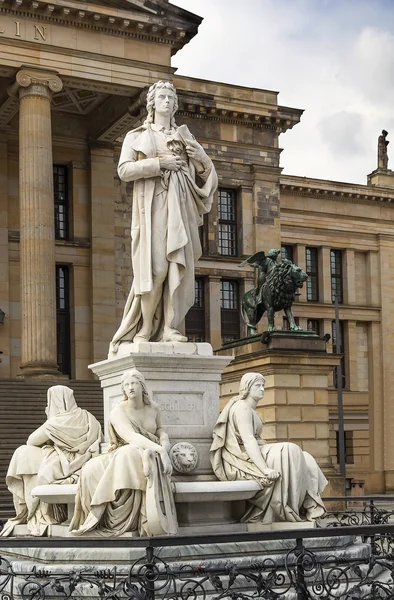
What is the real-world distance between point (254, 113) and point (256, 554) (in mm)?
41660

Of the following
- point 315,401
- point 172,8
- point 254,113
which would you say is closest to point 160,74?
point 172,8

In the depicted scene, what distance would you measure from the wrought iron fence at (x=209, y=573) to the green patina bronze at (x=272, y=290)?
22.9 m

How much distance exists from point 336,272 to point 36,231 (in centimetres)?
2886

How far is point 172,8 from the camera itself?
39188mm

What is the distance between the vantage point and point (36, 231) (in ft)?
117

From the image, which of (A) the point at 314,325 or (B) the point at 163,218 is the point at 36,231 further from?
(A) the point at 314,325

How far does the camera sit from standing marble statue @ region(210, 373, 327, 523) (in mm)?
9555

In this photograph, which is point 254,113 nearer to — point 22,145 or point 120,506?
point 22,145

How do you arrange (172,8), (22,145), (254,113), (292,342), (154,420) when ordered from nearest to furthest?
Result: 1. (154,420)
2. (292,342)
3. (22,145)
4. (172,8)
5. (254,113)

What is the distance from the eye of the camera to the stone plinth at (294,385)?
31.1 m

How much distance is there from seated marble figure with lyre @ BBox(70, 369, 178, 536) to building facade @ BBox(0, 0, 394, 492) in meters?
25.2

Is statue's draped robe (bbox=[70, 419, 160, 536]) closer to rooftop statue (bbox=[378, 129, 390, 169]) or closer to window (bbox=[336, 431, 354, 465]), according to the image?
window (bbox=[336, 431, 354, 465])

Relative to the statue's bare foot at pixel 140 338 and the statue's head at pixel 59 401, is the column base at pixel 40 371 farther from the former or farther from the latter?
the statue's bare foot at pixel 140 338

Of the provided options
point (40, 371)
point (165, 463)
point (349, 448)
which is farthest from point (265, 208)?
point (165, 463)
